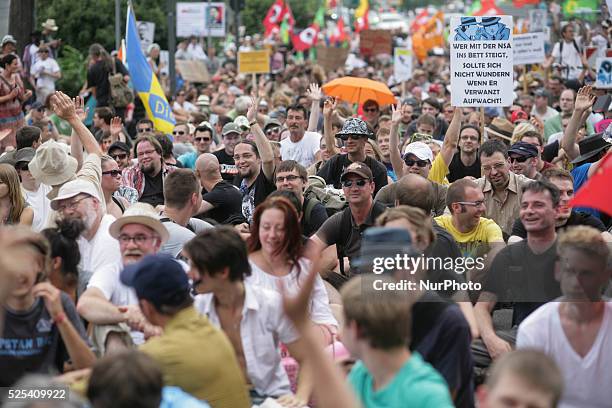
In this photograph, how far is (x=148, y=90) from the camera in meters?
17.5

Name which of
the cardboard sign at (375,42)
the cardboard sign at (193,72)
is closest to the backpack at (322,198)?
the cardboard sign at (193,72)

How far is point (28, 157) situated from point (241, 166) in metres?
2.02

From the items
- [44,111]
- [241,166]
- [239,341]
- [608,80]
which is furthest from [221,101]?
[239,341]

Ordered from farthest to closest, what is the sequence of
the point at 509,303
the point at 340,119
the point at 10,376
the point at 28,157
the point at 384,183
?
the point at 340,119 < the point at 384,183 < the point at 28,157 < the point at 509,303 < the point at 10,376

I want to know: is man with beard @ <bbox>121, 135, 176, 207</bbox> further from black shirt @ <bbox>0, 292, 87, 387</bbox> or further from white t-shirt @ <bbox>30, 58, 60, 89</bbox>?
white t-shirt @ <bbox>30, 58, 60, 89</bbox>

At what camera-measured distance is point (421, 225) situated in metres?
6.21

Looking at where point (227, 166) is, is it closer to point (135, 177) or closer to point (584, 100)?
point (135, 177)

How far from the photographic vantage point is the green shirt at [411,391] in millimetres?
4559

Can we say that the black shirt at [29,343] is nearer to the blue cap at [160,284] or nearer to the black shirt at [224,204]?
the blue cap at [160,284]

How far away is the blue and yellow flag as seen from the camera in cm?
1734

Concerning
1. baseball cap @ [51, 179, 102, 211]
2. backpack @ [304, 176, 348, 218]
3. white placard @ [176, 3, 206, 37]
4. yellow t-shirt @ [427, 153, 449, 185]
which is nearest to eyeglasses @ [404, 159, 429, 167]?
yellow t-shirt @ [427, 153, 449, 185]

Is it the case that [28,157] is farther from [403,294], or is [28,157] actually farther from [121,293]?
[403,294]

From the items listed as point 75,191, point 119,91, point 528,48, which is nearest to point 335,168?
point 75,191

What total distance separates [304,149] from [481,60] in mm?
2561
